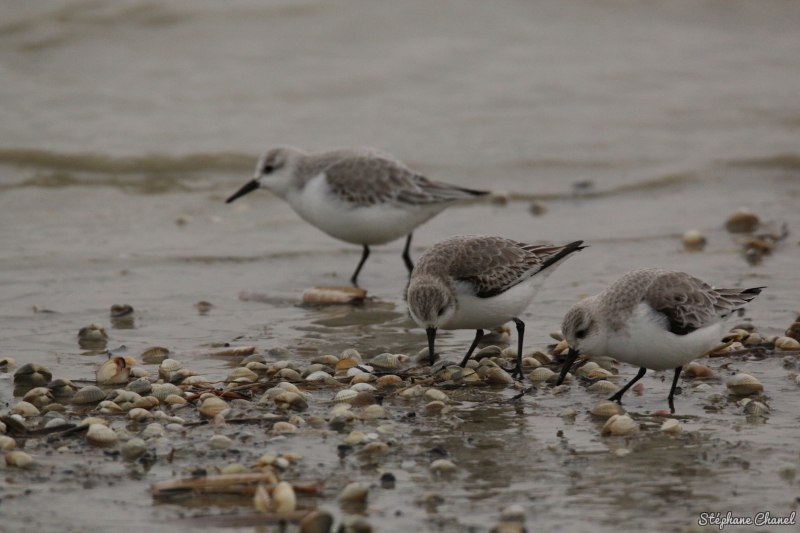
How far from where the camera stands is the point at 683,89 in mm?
17375

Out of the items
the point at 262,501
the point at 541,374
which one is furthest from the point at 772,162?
the point at 262,501

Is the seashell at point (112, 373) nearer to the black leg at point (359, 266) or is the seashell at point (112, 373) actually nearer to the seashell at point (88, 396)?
the seashell at point (88, 396)

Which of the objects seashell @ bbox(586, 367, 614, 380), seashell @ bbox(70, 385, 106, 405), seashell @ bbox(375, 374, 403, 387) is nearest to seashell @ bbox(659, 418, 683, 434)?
seashell @ bbox(586, 367, 614, 380)

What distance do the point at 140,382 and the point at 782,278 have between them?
20.1 feet

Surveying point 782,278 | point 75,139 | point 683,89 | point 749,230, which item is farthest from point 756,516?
point 683,89

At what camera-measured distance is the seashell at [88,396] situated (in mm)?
6473

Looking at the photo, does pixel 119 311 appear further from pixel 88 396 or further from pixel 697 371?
pixel 697 371

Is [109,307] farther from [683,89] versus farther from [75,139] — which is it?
[683,89]

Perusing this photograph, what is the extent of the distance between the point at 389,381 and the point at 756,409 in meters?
2.37

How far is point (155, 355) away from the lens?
7660 mm

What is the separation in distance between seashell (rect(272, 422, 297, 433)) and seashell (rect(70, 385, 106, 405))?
1.32 metres

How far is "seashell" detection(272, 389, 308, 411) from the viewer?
20.9ft

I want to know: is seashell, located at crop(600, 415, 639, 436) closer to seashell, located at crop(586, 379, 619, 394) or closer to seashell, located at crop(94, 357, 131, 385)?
seashell, located at crop(586, 379, 619, 394)

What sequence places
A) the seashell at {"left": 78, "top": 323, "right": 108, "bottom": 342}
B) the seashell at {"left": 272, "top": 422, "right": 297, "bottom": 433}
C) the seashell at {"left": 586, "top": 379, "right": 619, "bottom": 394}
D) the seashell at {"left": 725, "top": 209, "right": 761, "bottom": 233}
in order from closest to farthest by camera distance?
the seashell at {"left": 272, "top": 422, "right": 297, "bottom": 433}, the seashell at {"left": 586, "top": 379, "right": 619, "bottom": 394}, the seashell at {"left": 78, "top": 323, "right": 108, "bottom": 342}, the seashell at {"left": 725, "top": 209, "right": 761, "bottom": 233}
